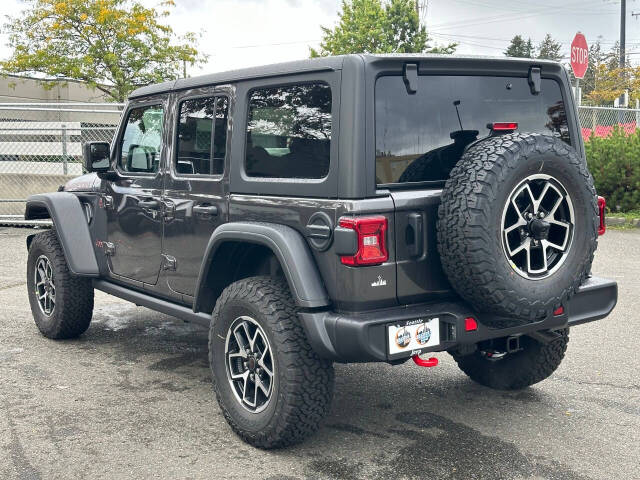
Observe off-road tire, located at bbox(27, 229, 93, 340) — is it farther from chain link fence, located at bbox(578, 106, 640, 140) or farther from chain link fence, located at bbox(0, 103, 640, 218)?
chain link fence, located at bbox(578, 106, 640, 140)

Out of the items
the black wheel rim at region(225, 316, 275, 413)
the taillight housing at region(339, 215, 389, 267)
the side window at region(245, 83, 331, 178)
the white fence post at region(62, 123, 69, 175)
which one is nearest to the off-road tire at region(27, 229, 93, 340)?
the black wheel rim at region(225, 316, 275, 413)

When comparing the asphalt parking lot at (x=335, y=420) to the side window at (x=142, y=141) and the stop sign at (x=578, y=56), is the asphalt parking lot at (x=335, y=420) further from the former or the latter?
the stop sign at (x=578, y=56)

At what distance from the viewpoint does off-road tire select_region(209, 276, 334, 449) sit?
3410mm

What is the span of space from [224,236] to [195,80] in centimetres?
110

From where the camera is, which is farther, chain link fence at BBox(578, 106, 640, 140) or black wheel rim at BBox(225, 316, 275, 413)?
chain link fence at BBox(578, 106, 640, 140)

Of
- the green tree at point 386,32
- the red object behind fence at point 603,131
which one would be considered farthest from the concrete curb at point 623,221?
the green tree at point 386,32

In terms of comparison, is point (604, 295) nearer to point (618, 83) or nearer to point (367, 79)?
point (367, 79)

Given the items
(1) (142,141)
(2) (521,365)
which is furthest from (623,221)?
(1) (142,141)

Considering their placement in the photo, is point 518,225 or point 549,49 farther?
point 549,49

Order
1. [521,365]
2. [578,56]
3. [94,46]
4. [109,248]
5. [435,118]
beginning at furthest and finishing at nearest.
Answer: [94,46] < [578,56] < [109,248] < [521,365] < [435,118]

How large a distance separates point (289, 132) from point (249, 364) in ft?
3.82

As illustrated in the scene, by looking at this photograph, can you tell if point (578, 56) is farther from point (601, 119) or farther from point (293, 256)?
point (293, 256)

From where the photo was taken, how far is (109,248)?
5129 millimetres

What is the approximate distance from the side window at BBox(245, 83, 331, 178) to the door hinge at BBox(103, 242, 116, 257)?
1638 mm
